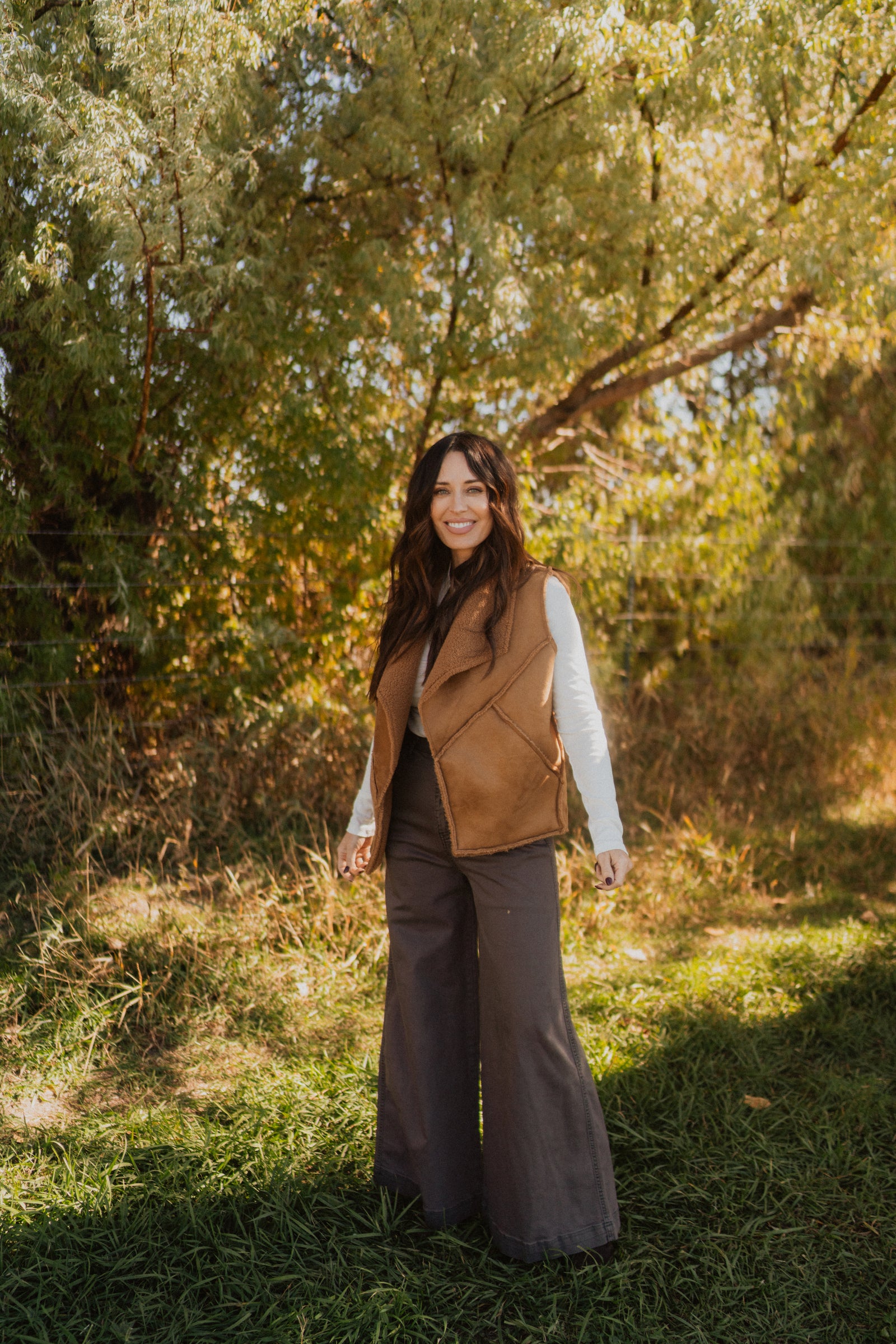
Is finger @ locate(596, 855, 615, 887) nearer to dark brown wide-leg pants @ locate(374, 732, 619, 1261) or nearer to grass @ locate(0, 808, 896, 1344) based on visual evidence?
dark brown wide-leg pants @ locate(374, 732, 619, 1261)

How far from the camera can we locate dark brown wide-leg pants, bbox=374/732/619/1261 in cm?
238

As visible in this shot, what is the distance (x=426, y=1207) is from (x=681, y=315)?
4.70 m

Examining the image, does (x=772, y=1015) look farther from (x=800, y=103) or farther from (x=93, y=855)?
(x=800, y=103)

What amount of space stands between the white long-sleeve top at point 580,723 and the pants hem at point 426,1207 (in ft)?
3.48

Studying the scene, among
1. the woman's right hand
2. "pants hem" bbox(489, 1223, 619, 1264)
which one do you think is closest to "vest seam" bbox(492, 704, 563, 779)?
the woman's right hand

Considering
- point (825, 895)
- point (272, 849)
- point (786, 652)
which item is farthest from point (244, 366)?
point (786, 652)

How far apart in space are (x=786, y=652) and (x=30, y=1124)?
254 inches

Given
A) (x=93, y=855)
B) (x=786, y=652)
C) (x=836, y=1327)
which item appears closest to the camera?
(x=836, y=1327)

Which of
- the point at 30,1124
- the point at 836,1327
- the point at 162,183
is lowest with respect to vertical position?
the point at 836,1327

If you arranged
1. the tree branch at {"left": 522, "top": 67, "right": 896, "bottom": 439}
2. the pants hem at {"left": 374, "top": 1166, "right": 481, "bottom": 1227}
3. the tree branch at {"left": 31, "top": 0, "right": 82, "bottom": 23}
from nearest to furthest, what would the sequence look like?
the pants hem at {"left": 374, "top": 1166, "right": 481, "bottom": 1227}, the tree branch at {"left": 31, "top": 0, "right": 82, "bottom": 23}, the tree branch at {"left": 522, "top": 67, "right": 896, "bottom": 439}

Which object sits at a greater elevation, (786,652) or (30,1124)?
(786,652)

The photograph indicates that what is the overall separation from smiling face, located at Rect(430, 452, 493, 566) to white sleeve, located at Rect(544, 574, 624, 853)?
0.22m

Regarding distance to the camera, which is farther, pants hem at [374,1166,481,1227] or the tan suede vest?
pants hem at [374,1166,481,1227]

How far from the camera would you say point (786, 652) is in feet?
26.2
